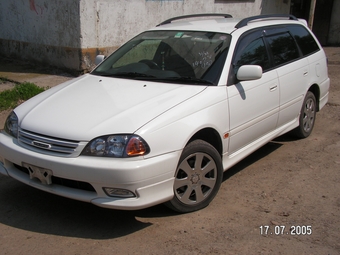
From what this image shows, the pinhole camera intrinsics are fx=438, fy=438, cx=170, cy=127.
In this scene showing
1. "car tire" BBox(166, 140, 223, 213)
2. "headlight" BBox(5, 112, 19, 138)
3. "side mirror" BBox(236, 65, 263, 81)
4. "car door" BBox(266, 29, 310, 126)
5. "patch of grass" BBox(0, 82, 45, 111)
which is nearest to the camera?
"car tire" BBox(166, 140, 223, 213)

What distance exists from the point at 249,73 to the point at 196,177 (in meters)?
1.18

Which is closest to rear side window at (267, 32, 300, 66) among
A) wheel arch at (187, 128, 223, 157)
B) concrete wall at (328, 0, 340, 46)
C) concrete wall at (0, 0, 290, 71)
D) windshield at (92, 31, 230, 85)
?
windshield at (92, 31, 230, 85)

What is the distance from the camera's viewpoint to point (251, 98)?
15.2ft

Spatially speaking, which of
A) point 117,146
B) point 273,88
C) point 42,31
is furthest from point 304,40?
point 42,31

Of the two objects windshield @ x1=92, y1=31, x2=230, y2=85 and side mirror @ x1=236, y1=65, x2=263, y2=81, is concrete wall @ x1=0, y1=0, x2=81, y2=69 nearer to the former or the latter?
windshield @ x1=92, y1=31, x2=230, y2=85

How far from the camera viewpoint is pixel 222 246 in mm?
3510

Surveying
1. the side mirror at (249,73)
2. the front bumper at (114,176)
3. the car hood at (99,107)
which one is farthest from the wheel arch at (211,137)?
the side mirror at (249,73)

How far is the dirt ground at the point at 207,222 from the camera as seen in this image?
3.50 m

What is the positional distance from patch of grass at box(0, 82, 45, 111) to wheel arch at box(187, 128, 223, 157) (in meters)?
4.21

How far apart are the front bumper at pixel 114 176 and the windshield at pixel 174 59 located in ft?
3.65

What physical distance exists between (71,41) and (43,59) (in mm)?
1132

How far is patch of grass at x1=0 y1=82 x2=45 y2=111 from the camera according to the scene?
284 inches

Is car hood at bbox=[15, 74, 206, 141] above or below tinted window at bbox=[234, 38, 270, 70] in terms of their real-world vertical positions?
below

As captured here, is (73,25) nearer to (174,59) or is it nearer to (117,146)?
(174,59)
